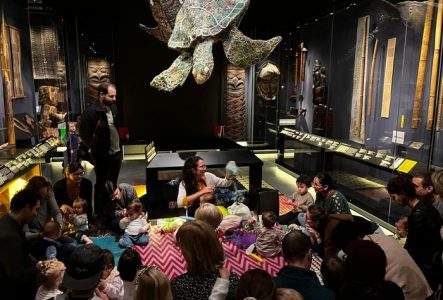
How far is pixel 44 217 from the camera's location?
3195mm

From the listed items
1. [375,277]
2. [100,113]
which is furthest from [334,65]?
[375,277]

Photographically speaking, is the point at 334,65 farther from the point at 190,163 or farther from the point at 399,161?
the point at 190,163

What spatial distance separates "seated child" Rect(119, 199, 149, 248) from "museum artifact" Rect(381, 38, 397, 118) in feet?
10.8

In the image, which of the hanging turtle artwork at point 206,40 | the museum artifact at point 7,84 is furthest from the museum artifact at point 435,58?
the museum artifact at point 7,84

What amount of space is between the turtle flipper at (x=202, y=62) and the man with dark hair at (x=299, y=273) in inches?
99.9

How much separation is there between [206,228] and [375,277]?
86 centimetres

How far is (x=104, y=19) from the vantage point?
25.2 ft

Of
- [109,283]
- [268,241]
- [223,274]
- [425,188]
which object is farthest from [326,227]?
[109,283]

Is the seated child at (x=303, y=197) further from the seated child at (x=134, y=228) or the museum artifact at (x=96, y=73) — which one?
the museum artifact at (x=96, y=73)

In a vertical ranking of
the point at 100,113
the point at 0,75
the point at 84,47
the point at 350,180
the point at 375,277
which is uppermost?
the point at 84,47

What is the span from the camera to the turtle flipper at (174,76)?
4.41m

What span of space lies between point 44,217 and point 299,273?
2.39m

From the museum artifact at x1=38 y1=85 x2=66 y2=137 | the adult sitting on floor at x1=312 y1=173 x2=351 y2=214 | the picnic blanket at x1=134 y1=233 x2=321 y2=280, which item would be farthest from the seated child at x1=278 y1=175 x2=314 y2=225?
the museum artifact at x1=38 y1=85 x2=66 y2=137

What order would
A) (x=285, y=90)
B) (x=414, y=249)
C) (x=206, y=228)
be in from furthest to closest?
(x=285, y=90), (x=414, y=249), (x=206, y=228)
